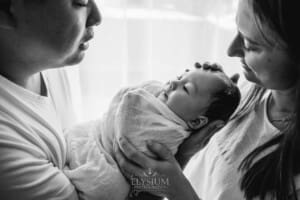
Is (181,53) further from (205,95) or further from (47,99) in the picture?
(47,99)

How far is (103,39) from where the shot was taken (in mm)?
1562

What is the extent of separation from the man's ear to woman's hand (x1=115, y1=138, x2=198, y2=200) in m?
0.44

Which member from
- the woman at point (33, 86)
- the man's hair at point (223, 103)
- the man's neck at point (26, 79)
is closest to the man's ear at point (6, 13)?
the woman at point (33, 86)

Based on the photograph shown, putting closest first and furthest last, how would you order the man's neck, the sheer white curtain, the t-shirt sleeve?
1. the t-shirt sleeve
2. the man's neck
3. the sheer white curtain

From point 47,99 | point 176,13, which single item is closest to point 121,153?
point 47,99

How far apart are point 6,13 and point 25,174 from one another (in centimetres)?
40

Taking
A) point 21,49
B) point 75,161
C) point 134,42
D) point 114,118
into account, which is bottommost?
point 75,161

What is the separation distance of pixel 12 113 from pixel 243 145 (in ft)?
2.28

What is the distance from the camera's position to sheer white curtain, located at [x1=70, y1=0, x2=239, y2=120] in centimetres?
153

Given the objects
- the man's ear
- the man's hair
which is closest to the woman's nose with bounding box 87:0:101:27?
the man's ear

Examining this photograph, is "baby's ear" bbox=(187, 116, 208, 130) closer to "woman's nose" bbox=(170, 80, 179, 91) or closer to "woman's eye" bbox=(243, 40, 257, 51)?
"woman's nose" bbox=(170, 80, 179, 91)

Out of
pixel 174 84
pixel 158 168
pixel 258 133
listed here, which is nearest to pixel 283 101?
pixel 258 133

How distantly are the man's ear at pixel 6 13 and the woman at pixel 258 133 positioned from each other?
0.45 metres

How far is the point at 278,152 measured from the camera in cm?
91
